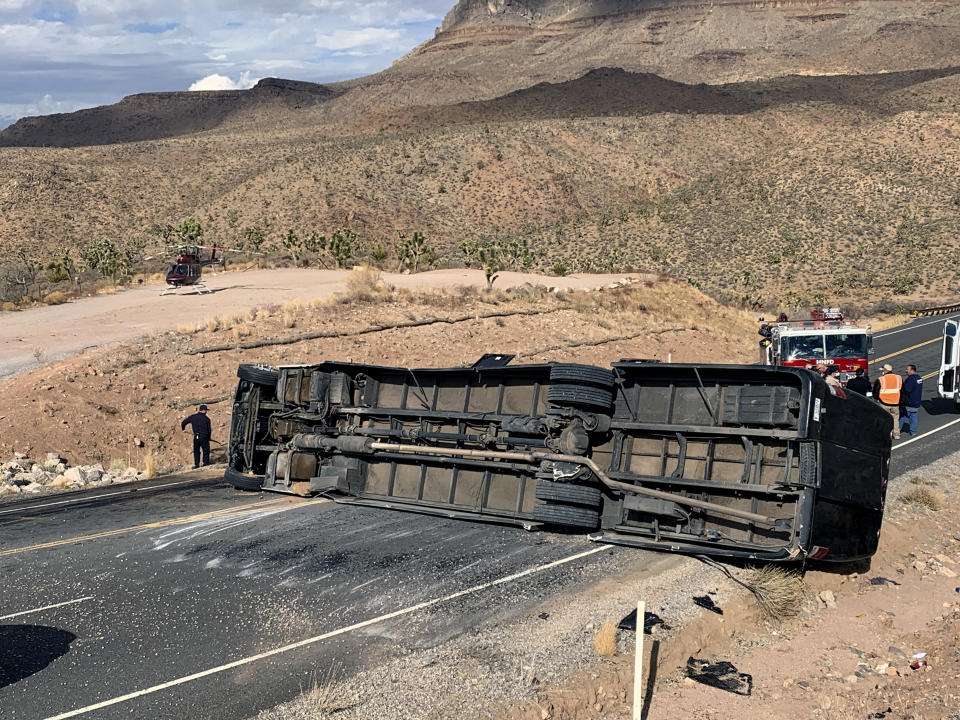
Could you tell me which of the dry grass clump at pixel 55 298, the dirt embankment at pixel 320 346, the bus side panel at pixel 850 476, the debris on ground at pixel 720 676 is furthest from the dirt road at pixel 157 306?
the bus side panel at pixel 850 476

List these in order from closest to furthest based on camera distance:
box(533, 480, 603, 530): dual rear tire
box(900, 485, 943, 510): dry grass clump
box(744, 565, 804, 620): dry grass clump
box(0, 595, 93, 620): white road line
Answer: box(0, 595, 93, 620): white road line
box(744, 565, 804, 620): dry grass clump
box(533, 480, 603, 530): dual rear tire
box(900, 485, 943, 510): dry grass clump

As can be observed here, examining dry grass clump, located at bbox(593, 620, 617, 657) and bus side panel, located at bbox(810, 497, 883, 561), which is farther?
bus side panel, located at bbox(810, 497, 883, 561)

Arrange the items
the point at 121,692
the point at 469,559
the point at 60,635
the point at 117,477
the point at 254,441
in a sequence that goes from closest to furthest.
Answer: the point at 121,692 < the point at 60,635 < the point at 469,559 < the point at 254,441 < the point at 117,477

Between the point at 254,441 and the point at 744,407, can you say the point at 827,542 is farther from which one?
the point at 254,441

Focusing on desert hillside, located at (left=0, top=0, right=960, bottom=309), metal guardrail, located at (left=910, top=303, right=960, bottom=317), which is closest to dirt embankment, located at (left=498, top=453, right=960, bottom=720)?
metal guardrail, located at (left=910, top=303, right=960, bottom=317)

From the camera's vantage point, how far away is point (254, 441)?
16891 mm

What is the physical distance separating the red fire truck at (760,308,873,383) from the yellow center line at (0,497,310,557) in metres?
16.2

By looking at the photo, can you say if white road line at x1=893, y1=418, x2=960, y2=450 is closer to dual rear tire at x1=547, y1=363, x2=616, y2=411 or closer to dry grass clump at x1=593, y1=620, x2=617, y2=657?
dual rear tire at x1=547, y1=363, x2=616, y2=411

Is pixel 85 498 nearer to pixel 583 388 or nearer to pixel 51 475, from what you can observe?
pixel 51 475

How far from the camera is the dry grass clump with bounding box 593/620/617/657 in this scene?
9.82 meters

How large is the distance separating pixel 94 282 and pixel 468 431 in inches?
1879

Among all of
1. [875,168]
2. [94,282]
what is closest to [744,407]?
[94,282]

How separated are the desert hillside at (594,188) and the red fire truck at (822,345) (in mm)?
34136

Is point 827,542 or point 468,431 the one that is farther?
point 468,431
